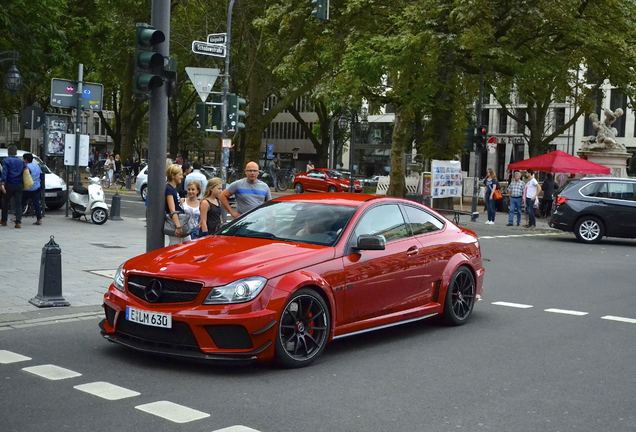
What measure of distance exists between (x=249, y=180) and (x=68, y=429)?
7.34 metres

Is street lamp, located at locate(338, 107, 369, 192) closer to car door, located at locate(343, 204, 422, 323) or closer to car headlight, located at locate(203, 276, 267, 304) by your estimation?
car door, located at locate(343, 204, 422, 323)

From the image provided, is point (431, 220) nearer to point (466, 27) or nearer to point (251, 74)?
point (466, 27)

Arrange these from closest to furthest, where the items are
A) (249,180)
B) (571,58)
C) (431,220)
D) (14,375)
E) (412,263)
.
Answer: (14,375), (412,263), (431,220), (249,180), (571,58)

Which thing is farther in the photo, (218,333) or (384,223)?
(384,223)

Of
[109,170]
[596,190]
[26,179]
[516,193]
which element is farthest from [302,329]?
[109,170]

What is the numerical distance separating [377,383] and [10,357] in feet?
10.00

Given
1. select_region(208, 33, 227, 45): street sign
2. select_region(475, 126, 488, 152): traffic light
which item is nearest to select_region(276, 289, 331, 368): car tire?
select_region(208, 33, 227, 45): street sign

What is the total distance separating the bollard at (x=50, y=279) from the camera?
384 inches

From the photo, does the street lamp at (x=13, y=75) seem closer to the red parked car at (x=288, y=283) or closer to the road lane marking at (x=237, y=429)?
the red parked car at (x=288, y=283)

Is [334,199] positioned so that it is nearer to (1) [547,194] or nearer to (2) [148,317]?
(2) [148,317]

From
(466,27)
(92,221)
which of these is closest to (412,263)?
(92,221)

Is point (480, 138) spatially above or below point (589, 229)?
above

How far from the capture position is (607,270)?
15.9m

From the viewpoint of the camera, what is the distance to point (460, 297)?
9.53 meters
